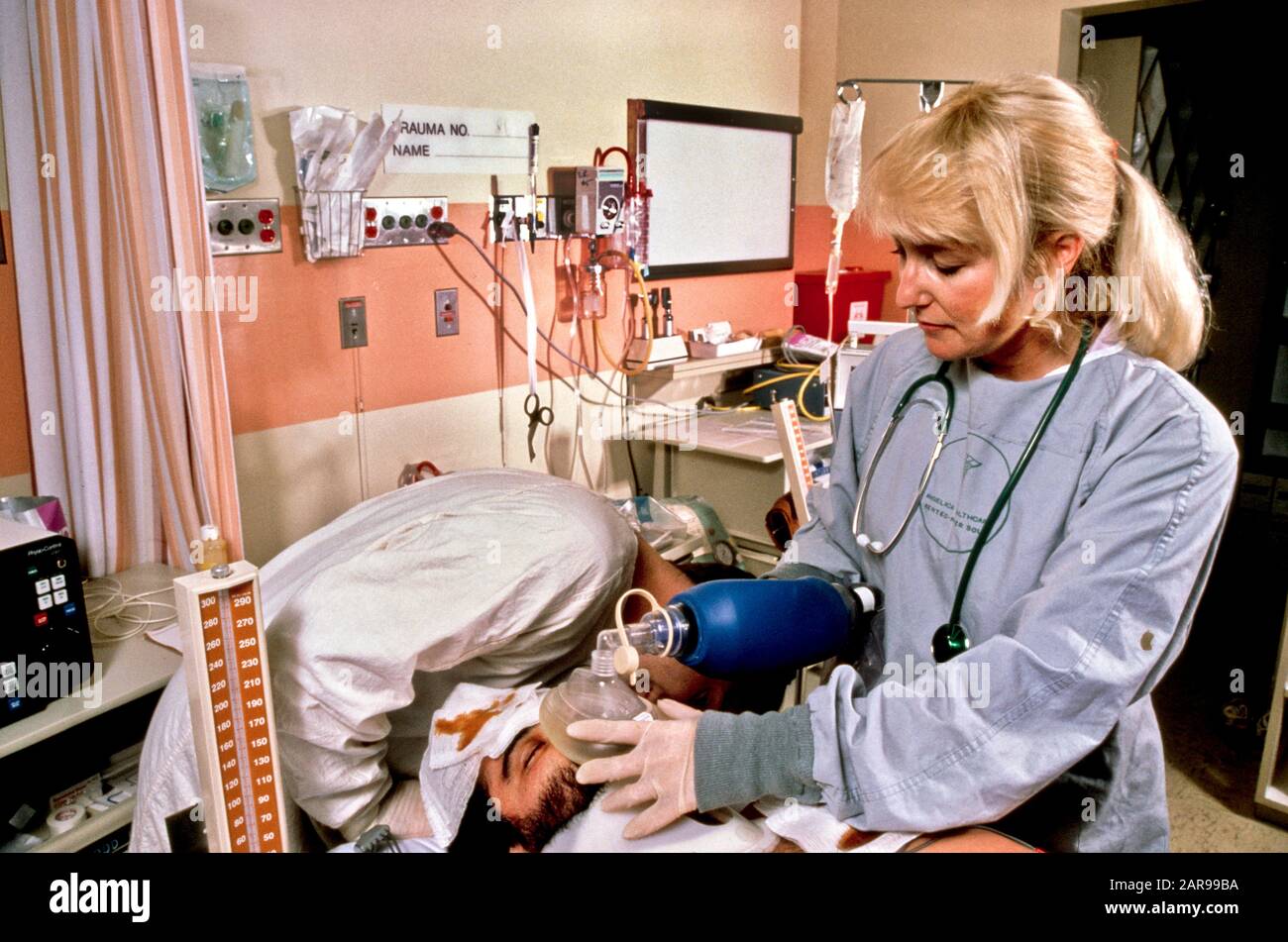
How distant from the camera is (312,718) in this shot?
53.5 inches

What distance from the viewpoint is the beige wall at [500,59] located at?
2.10 metres

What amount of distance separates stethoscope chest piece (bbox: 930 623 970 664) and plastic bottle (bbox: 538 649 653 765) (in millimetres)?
364

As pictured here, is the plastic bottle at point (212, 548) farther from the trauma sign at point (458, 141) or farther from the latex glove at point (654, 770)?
the trauma sign at point (458, 141)

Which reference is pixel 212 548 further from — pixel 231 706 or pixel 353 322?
pixel 353 322

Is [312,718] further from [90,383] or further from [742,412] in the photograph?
[742,412]

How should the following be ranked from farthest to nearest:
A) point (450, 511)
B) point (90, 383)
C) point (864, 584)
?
1. point (90, 383)
2. point (450, 511)
3. point (864, 584)

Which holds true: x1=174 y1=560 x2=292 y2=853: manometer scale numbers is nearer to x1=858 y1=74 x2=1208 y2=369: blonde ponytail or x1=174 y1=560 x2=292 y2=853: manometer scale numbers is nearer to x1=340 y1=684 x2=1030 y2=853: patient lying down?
x1=340 y1=684 x2=1030 y2=853: patient lying down

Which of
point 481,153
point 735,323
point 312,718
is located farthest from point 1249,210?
point 312,718

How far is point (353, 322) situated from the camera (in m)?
2.35

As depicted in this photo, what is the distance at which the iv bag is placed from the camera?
292cm

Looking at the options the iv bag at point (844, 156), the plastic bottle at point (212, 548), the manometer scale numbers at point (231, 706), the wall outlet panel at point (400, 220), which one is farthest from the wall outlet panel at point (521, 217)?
the manometer scale numbers at point (231, 706)

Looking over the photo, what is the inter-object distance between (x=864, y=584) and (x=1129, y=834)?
433mm

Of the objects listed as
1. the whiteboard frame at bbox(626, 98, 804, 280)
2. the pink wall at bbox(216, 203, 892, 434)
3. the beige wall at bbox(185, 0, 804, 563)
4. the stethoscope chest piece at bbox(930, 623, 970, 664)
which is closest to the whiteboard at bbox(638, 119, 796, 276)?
the whiteboard frame at bbox(626, 98, 804, 280)

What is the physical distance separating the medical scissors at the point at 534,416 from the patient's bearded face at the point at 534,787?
1531 mm
